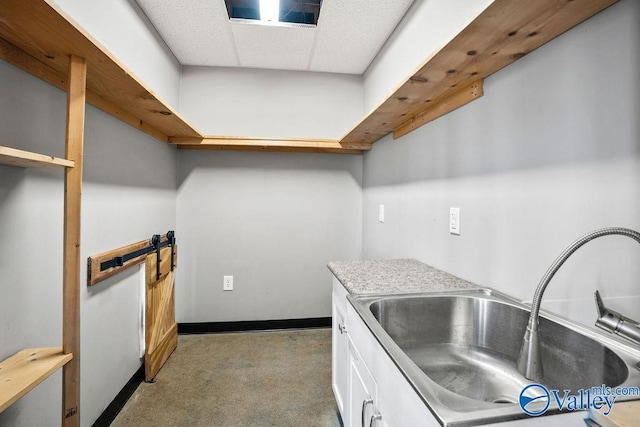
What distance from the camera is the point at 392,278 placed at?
1.40 m

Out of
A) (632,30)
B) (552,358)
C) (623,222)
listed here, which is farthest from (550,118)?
(552,358)

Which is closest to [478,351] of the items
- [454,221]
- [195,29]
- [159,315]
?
[454,221]

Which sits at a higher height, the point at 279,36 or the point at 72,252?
the point at 279,36

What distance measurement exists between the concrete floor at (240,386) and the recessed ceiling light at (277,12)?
2.56m

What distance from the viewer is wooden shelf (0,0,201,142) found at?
0.81 m

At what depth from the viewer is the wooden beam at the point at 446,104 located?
1263mm

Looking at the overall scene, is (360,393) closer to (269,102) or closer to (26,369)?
(26,369)

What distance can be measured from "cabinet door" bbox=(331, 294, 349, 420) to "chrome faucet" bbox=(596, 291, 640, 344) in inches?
36.8

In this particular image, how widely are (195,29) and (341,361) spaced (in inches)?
97.3

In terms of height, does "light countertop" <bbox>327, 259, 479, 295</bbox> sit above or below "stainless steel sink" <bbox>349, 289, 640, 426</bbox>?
above

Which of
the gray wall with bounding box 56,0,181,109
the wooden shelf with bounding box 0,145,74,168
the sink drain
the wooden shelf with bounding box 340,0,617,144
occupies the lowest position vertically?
the sink drain

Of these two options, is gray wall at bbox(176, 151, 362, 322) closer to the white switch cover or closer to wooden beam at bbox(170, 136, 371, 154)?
wooden beam at bbox(170, 136, 371, 154)

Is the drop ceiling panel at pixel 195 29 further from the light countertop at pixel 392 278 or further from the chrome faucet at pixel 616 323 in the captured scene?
the chrome faucet at pixel 616 323

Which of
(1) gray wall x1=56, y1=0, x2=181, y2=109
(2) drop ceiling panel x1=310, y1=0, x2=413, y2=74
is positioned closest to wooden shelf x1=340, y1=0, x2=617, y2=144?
(2) drop ceiling panel x1=310, y1=0, x2=413, y2=74
